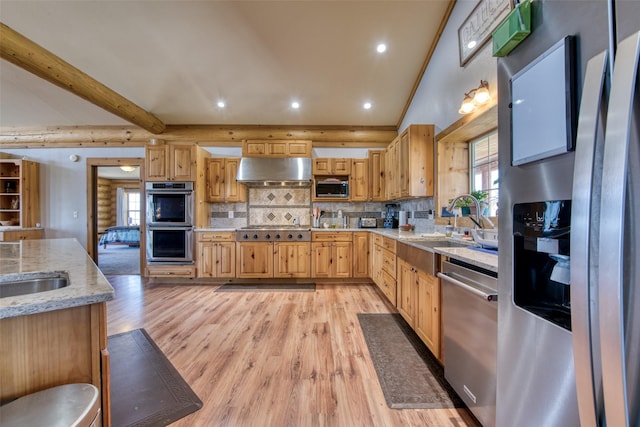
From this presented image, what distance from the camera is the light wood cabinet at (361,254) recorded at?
418 centimetres

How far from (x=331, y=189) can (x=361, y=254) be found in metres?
1.29

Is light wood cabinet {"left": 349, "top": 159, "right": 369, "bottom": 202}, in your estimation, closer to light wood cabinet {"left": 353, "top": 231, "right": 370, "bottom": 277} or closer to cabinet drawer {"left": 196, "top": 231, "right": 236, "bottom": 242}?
light wood cabinet {"left": 353, "top": 231, "right": 370, "bottom": 277}

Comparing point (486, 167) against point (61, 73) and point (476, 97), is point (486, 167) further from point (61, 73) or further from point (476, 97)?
point (61, 73)

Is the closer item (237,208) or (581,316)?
(581,316)

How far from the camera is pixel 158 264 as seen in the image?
4184mm

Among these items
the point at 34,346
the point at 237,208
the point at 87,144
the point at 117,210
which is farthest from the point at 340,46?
the point at 117,210

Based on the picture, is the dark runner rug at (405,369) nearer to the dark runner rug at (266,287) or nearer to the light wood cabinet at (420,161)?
the dark runner rug at (266,287)

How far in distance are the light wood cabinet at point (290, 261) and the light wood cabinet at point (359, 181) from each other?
1368 mm

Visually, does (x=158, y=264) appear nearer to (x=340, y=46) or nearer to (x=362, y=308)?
(x=362, y=308)

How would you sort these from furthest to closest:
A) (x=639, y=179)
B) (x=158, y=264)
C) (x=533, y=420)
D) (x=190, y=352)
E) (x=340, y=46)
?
(x=158, y=264)
(x=340, y=46)
(x=190, y=352)
(x=533, y=420)
(x=639, y=179)

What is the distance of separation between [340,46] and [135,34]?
2.53m

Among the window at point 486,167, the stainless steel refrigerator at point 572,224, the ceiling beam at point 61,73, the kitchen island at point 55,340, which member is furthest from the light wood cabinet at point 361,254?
the ceiling beam at point 61,73

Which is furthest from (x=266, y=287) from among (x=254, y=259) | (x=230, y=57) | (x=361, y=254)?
(x=230, y=57)

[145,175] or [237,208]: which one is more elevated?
[145,175]
